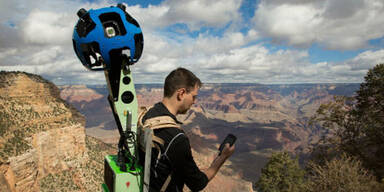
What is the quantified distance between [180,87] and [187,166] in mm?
1075

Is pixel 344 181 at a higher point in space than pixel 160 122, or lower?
lower

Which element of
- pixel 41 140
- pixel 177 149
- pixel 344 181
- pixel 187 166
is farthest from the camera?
pixel 41 140

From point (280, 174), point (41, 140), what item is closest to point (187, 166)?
point (280, 174)

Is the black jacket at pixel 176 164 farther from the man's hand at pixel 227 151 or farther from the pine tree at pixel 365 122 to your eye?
A: the pine tree at pixel 365 122

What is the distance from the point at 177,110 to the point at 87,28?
5.17 ft

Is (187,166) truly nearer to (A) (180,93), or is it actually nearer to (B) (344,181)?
(A) (180,93)

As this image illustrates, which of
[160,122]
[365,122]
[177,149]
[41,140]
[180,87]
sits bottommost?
[41,140]

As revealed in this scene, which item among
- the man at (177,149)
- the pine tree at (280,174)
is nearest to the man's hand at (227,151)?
the man at (177,149)

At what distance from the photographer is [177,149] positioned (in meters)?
2.41

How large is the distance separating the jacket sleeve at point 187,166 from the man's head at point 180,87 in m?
0.63

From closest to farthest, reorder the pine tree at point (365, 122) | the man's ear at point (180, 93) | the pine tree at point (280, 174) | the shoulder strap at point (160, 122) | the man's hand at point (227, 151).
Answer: the shoulder strap at point (160, 122)
the man's ear at point (180, 93)
the man's hand at point (227, 151)
the pine tree at point (365, 122)
the pine tree at point (280, 174)

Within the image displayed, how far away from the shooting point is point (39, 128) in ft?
89.2

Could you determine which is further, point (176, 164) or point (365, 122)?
point (365, 122)

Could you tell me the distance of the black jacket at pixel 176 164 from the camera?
95.3 inches
